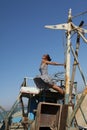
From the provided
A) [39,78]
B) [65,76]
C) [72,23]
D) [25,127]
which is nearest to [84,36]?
[72,23]

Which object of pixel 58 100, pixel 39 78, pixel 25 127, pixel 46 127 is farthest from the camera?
pixel 58 100

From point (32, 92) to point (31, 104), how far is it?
1.02 meters

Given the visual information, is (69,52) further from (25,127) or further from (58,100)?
(25,127)

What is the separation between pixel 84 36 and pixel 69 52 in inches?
47.4

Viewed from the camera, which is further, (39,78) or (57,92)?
(57,92)

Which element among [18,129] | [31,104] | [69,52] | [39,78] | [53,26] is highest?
[53,26]

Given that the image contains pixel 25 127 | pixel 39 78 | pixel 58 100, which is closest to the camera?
pixel 39 78

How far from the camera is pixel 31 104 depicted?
1741cm

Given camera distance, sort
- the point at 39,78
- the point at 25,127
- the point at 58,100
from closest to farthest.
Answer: the point at 39,78
the point at 25,127
the point at 58,100

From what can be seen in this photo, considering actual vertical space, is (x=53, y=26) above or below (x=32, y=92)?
above

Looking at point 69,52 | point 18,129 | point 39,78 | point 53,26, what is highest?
point 53,26

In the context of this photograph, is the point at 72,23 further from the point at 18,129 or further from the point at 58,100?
the point at 18,129

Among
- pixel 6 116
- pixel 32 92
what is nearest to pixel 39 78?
pixel 32 92

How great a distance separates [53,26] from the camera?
16.9 metres
